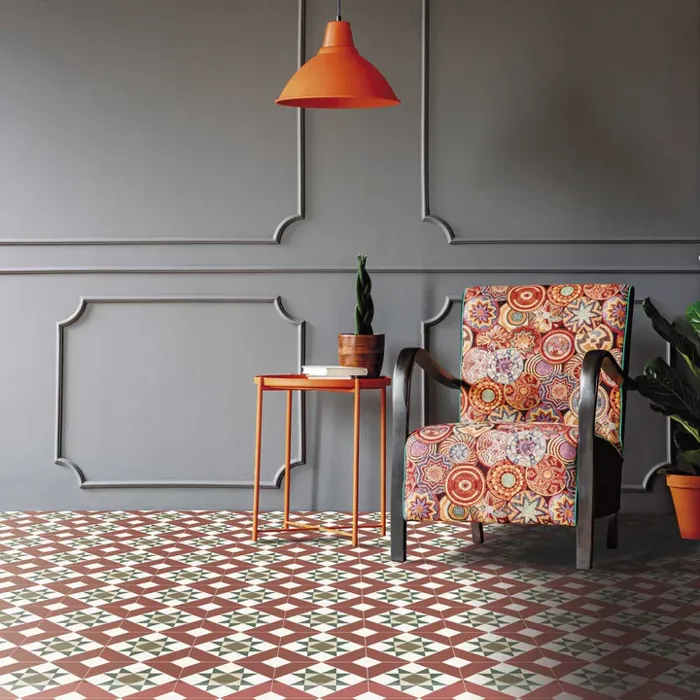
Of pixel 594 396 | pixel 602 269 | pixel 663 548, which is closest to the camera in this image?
pixel 594 396

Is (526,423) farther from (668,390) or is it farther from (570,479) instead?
(668,390)

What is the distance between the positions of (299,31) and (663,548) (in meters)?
2.40

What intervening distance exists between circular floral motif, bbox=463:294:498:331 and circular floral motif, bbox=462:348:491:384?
0.29 feet

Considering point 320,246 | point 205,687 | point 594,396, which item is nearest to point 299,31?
point 320,246

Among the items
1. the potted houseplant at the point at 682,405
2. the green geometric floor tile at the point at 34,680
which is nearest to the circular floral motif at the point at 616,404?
the potted houseplant at the point at 682,405

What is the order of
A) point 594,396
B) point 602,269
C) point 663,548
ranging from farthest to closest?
point 602,269
point 663,548
point 594,396

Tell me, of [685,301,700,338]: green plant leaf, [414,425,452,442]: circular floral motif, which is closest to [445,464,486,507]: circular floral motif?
[414,425,452,442]: circular floral motif

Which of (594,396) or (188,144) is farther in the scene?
(188,144)

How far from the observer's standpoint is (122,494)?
366 cm

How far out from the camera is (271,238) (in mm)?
3633

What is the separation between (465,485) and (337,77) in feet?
4.51

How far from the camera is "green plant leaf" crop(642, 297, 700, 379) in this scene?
10.5 feet

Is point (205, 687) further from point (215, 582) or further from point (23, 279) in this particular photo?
point (23, 279)

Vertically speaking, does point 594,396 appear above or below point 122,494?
above
